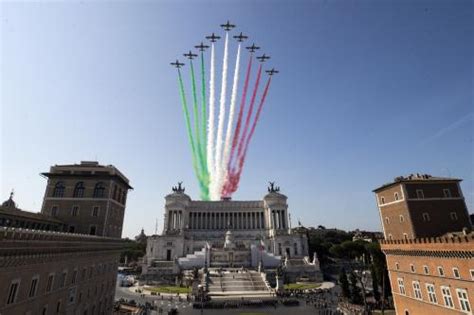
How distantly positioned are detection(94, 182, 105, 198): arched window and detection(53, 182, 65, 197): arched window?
5.17 metres

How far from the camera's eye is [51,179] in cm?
4784

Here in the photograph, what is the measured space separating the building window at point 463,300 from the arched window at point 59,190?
56.1m

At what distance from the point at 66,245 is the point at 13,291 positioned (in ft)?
27.2

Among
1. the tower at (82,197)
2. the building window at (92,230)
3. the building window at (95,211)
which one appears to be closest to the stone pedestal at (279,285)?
the tower at (82,197)

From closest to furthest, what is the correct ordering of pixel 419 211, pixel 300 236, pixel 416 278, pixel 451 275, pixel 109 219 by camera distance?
1. pixel 451 275
2. pixel 416 278
3. pixel 419 211
4. pixel 109 219
5. pixel 300 236

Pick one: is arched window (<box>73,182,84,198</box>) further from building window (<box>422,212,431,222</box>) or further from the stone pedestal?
building window (<box>422,212,431,222</box>)

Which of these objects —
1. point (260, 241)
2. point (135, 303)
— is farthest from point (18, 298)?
point (260, 241)

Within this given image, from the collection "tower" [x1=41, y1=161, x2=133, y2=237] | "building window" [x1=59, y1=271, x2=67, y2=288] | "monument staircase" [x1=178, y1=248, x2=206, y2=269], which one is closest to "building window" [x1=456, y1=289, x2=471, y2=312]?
"building window" [x1=59, y1=271, x2=67, y2=288]

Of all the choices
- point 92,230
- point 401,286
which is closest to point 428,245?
point 401,286

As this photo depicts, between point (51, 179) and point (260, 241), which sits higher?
point (51, 179)

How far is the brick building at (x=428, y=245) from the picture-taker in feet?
97.8

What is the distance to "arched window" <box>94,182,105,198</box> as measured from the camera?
48344mm

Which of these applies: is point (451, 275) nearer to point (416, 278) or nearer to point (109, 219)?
point (416, 278)

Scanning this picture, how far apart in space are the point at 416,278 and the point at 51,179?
57382mm
